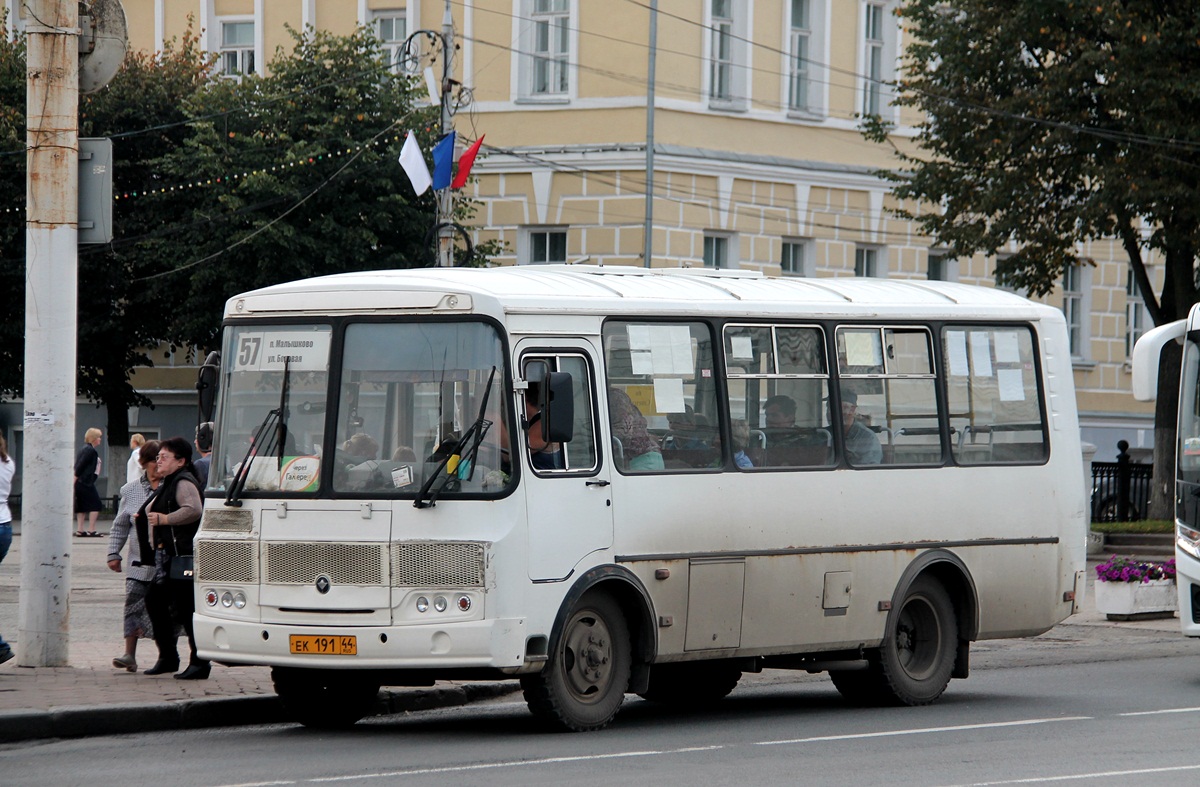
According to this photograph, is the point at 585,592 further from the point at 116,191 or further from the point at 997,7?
the point at 116,191

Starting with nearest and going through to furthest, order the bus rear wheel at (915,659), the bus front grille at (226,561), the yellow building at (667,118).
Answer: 1. the bus front grille at (226,561)
2. the bus rear wheel at (915,659)
3. the yellow building at (667,118)

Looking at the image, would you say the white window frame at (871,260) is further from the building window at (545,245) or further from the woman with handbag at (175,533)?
the woman with handbag at (175,533)

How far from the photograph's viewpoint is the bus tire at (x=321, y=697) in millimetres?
12211

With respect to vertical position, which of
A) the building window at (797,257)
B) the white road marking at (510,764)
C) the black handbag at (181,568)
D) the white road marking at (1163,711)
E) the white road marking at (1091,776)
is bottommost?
the white road marking at (1163,711)

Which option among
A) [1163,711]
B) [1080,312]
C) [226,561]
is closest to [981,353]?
[1163,711]

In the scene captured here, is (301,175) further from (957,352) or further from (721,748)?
(721,748)

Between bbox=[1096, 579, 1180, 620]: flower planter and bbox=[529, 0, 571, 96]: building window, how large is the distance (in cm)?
1960

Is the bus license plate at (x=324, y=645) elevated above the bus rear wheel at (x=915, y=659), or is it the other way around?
the bus license plate at (x=324, y=645)

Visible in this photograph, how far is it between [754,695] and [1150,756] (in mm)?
4259

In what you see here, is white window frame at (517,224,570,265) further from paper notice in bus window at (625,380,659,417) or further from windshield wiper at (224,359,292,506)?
windshield wiper at (224,359,292,506)

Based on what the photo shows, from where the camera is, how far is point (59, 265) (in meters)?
14.1

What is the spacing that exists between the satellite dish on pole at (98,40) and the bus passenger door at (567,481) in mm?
4703

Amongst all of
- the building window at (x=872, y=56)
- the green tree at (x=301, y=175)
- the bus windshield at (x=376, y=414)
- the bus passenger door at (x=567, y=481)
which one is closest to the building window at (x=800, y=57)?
the building window at (x=872, y=56)

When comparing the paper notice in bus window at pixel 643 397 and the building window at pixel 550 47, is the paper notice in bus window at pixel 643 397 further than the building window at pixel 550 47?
No
